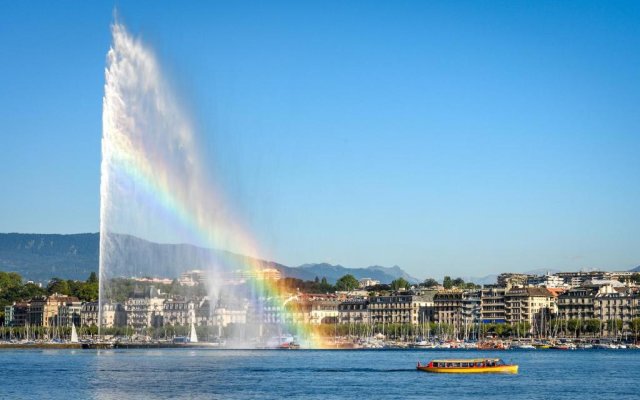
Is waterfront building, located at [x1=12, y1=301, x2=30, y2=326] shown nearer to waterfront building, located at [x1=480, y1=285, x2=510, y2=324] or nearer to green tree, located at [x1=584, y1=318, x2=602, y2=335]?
waterfront building, located at [x1=480, y1=285, x2=510, y2=324]

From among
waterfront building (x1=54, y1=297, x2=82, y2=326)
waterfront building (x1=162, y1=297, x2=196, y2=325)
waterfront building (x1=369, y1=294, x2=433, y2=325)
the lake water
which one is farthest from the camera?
waterfront building (x1=54, y1=297, x2=82, y2=326)

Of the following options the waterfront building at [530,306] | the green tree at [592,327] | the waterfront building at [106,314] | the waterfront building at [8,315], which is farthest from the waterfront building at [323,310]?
the waterfront building at [8,315]

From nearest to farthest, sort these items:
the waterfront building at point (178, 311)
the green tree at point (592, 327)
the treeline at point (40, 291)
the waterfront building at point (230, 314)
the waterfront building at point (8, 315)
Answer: the waterfront building at point (230, 314) → the waterfront building at point (178, 311) → the green tree at point (592, 327) → the waterfront building at point (8, 315) → the treeline at point (40, 291)

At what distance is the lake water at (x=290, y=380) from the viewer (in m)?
52.8

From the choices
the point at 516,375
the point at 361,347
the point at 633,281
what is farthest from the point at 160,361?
the point at 633,281

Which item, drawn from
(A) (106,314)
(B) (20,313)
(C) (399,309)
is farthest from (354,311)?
(B) (20,313)

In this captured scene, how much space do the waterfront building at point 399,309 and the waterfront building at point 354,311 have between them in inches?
39.6

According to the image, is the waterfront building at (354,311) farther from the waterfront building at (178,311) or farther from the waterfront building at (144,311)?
the waterfront building at (144,311)

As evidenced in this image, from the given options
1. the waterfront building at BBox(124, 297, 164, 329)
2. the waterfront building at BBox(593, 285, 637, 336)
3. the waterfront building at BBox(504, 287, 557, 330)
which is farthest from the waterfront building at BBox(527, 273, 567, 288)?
the waterfront building at BBox(124, 297, 164, 329)

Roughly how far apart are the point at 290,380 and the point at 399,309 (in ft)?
301

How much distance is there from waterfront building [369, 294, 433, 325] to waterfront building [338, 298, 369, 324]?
1.01m

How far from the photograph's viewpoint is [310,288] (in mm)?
194750

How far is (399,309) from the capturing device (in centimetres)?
15262

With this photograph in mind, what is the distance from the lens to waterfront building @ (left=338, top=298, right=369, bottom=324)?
510 feet
